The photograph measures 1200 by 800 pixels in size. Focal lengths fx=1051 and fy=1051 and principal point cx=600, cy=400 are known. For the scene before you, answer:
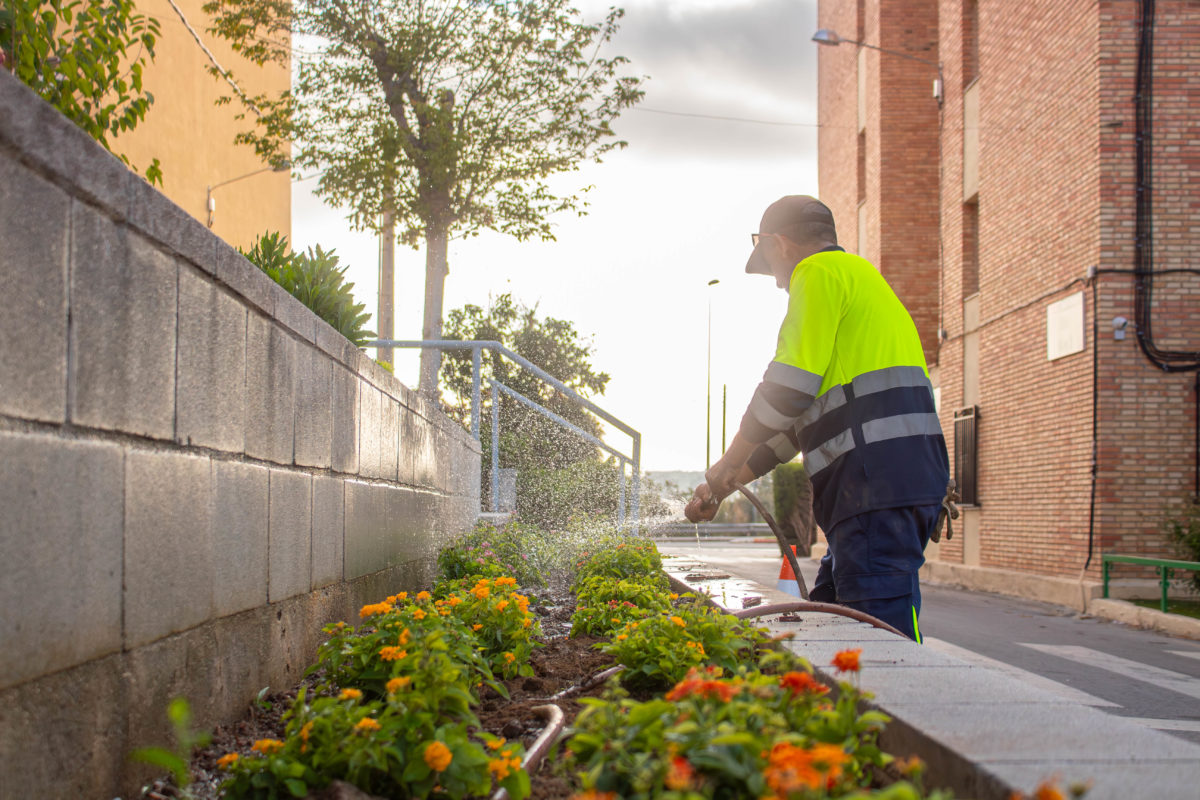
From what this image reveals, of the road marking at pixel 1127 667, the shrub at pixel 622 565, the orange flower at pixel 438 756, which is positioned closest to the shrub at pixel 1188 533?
the road marking at pixel 1127 667

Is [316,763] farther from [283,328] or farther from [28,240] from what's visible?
[283,328]

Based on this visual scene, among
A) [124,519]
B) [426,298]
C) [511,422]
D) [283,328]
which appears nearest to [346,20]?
[426,298]

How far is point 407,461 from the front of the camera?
528 centimetres

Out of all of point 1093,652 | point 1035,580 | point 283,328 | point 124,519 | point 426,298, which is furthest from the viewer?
point 426,298

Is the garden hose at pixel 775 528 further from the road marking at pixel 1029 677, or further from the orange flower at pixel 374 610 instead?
Result: the orange flower at pixel 374 610

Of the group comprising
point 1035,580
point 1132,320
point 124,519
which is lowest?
point 1035,580

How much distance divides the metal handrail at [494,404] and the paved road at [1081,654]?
143 centimetres

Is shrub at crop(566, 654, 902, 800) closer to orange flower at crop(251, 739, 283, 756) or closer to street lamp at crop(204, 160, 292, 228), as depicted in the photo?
orange flower at crop(251, 739, 283, 756)

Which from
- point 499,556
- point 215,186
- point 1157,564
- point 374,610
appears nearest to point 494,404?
point 499,556

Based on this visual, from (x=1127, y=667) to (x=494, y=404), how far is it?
213 inches

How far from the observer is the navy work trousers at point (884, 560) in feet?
10.9

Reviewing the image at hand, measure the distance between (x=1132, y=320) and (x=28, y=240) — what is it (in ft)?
42.5

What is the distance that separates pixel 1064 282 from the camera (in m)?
13.5

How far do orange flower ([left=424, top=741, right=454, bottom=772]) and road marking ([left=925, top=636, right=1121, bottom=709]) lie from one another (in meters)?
3.89
